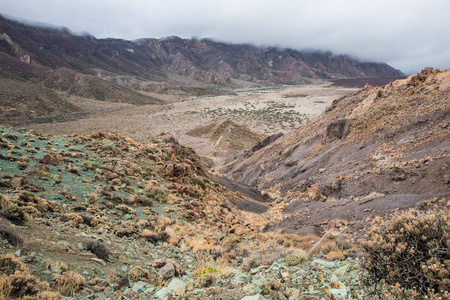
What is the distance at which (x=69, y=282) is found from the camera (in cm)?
425

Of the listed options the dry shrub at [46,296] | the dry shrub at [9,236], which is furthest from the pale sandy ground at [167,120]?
the dry shrub at [46,296]

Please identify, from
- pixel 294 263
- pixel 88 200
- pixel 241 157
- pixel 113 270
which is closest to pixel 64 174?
pixel 88 200

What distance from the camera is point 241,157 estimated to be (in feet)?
106

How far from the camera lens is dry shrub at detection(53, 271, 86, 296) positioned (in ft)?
13.5

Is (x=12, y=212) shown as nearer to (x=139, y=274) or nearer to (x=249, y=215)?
(x=139, y=274)

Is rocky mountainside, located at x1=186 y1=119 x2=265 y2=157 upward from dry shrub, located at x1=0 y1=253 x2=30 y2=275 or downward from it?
downward

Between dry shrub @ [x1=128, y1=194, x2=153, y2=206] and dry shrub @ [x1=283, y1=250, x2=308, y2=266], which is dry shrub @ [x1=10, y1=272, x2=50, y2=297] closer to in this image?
dry shrub @ [x1=283, y1=250, x2=308, y2=266]

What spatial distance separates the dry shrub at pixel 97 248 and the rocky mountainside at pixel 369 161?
23.9ft

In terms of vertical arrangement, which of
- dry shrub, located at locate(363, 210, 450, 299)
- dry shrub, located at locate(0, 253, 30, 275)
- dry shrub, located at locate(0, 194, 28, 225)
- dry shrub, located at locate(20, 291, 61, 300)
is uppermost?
dry shrub, located at locate(363, 210, 450, 299)

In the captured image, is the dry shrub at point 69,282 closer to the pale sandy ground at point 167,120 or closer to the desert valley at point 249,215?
the desert valley at point 249,215

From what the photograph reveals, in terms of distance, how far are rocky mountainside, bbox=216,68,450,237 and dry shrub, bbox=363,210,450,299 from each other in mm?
5772

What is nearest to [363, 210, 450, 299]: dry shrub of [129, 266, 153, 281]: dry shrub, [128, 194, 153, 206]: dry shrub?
[129, 266, 153, 281]: dry shrub

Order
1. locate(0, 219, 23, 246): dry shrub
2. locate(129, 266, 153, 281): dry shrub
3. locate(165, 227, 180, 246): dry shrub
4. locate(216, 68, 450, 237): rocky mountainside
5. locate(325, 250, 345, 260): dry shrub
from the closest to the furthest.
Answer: locate(0, 219, 23, 246): dry shrub, locate(129, 266, 153, 281): dry shrub, locate(325, 250, 345, 260): dry shrub, locate(165, 227, 180, 246): dry shrub, locate(216, 68, 450, 237): rocky mountainside

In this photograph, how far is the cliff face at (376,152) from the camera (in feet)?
35.3
